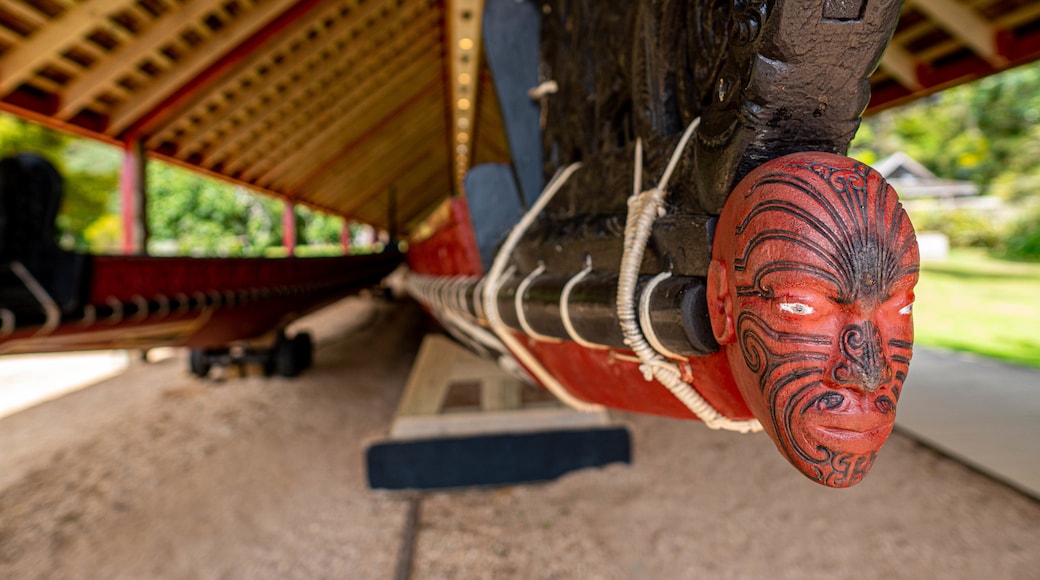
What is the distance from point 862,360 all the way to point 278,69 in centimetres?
641

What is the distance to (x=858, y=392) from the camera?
551 millimetres

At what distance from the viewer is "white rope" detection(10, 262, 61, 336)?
194 cm

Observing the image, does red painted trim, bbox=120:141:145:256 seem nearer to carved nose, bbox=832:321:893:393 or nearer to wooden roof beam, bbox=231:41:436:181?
wooden roof beam, bbox=231:41:436:181

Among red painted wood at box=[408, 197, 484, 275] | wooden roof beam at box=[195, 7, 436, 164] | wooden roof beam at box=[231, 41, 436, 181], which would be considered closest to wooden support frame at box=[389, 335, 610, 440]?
red painted wood at box=[408, 197, 484, 275]

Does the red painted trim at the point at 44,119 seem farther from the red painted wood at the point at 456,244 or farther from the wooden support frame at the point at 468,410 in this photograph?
the wooden support frame at the point at 468,410

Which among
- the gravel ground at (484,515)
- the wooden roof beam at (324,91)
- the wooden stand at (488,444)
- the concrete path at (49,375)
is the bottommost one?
the concrete path at (49,375)

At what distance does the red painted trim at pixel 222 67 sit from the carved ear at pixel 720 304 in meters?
5.35

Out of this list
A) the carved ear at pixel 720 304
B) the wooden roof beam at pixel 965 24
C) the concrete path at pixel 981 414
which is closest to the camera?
the carved ear at pixel 720 304

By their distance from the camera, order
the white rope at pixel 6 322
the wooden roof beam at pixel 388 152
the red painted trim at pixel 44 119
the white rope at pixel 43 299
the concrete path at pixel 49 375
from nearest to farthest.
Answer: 1. the white rope at pixel 6 322
2. the white rope at pixel 43 299
3. the red painted trim at pixel 44 119
4. the concrete path at pixel 49 375
5. the wooden roof beam at pixel 388 152

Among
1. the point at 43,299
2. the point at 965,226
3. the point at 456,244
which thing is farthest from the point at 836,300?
the point at 965,226

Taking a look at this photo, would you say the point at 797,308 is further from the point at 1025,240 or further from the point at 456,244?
the point at 1025,240

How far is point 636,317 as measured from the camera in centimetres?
79

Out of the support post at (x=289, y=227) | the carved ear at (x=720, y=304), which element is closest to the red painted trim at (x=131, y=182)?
the support post at (x=289, y=227)

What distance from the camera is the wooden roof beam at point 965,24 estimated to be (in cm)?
298
